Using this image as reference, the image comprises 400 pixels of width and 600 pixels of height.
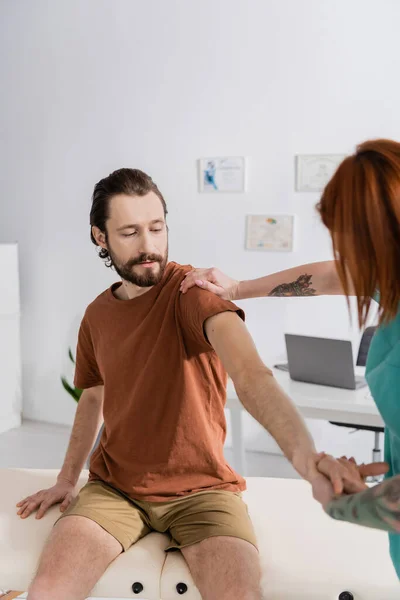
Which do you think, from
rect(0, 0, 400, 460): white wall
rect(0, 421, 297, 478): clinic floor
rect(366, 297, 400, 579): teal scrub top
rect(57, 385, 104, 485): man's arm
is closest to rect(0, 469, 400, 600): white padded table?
rect(57, 385, 104, 485): man's arm

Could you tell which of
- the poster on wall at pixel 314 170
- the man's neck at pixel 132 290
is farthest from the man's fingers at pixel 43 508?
the poster on wall at pixel 314 170

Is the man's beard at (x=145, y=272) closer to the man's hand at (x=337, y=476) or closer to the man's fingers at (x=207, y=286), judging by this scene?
the man's fingers at (x=207, y=286)

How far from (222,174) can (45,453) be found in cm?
210

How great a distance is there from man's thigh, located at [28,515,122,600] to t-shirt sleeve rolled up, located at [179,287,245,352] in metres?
0.56

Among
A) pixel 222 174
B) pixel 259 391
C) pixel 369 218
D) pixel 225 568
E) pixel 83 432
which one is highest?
pixel 222 174

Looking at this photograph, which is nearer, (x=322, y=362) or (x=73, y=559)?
(x=73, y=559)

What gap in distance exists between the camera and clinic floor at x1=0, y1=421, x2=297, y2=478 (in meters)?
4.10

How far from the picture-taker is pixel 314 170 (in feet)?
13.5

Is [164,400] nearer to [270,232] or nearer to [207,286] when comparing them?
[207,286]

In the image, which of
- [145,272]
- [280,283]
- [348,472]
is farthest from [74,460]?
[348,472]

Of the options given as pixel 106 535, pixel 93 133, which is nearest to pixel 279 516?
pixel 106 535

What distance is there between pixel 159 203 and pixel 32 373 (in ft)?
11.3

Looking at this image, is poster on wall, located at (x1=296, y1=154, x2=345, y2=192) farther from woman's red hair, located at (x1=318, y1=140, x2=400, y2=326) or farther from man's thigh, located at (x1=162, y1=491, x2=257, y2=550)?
woman's red hair, located at (x1=318, y1=140, x2=400, y2=326)

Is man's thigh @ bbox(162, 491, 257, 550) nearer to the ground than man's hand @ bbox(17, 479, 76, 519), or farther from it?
farther from it
